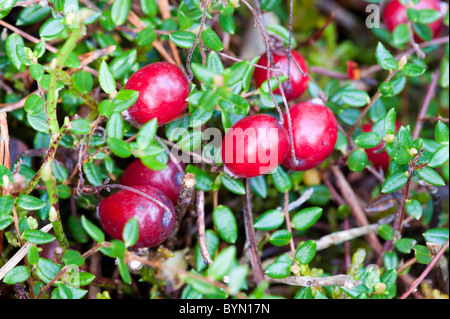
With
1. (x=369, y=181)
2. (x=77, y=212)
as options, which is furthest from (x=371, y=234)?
(x=77, y=212)

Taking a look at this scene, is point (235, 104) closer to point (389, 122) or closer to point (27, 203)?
point (389, 122)

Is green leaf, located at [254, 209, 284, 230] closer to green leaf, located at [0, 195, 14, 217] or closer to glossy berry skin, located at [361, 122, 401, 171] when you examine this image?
glossy berry skin, located at [361, 122, 401, 171]

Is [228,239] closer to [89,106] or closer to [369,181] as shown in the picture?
[89,106]

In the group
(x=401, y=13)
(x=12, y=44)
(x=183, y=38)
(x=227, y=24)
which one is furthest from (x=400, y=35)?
(x=12, y=44)

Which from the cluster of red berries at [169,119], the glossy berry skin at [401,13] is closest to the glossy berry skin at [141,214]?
the cluster of red berries at [169,119]

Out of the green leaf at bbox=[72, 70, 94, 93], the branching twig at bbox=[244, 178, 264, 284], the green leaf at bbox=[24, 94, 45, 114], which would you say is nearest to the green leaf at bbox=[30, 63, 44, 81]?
the green leaf at bbox=[24, 94, 45, 114]

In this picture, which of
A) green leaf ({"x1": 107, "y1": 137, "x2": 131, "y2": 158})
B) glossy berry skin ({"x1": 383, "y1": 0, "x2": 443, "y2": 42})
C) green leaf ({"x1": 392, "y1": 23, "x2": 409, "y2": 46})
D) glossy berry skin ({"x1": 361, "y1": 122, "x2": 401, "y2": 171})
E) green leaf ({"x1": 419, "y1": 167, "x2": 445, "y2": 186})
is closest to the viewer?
green leaf ({"x1": 107, "y1": 137, "x2": 131, "y2": 158})
